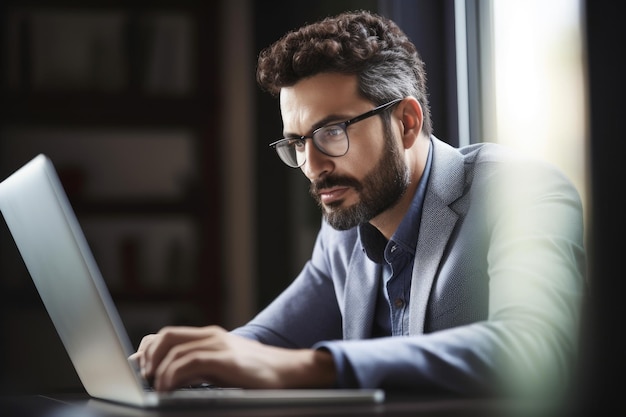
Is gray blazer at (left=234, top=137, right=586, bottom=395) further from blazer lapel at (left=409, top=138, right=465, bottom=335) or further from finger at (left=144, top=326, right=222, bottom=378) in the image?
finger at (left=144, top=326, right=222, bottom=378)

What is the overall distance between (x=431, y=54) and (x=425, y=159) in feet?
2.38

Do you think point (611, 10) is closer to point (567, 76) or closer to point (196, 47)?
point (567, 76)

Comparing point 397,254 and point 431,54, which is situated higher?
point 431,54

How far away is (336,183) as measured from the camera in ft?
4.85

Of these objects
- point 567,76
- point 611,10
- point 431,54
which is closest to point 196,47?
point 431,54

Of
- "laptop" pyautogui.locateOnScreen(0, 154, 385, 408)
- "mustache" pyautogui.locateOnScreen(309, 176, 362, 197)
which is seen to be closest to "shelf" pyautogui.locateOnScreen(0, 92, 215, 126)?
"mustache" pyautogui.locateOnScreen(309, 176, 362, 197)

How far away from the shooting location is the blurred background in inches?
135

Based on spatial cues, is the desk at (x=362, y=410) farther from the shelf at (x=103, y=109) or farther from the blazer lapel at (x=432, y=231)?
the shelf at (x=103, y=109)

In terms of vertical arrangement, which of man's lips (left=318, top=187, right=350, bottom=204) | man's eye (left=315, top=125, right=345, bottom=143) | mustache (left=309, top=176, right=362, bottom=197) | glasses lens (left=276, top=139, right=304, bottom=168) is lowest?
man's lips (left=318, top=187, right=350, bottom=204)

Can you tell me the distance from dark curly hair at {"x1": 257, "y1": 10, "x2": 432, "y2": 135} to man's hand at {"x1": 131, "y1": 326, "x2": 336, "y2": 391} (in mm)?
700

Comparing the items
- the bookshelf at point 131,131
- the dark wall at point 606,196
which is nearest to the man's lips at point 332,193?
the dark wall at point 606,196

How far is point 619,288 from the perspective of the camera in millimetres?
979

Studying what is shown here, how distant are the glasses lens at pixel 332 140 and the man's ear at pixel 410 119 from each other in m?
0.16

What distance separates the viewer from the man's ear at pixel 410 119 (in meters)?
1.53
